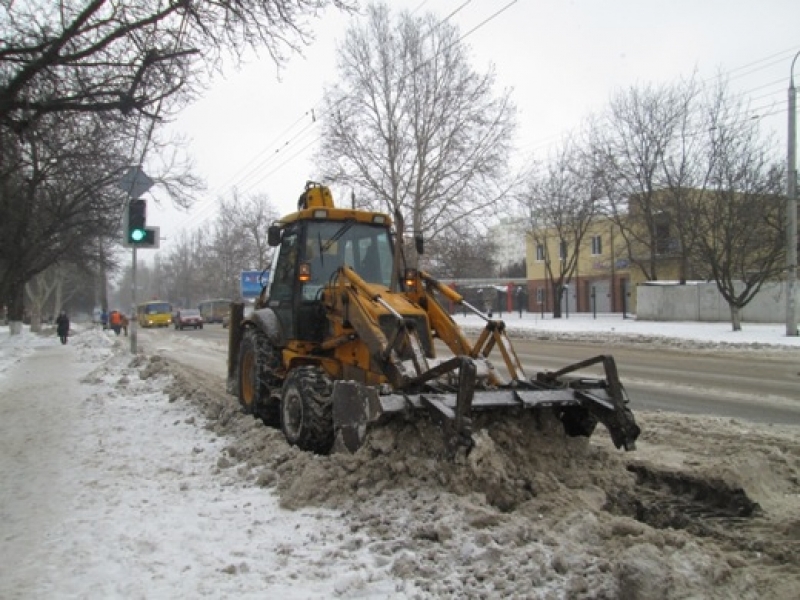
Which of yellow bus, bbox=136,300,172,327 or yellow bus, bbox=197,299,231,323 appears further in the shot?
yellow bus, bbox=197,299,231,323

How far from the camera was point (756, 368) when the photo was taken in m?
14.2

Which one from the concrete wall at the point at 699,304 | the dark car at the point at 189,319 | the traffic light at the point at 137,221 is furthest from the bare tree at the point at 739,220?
the dark car at the point at 189,319

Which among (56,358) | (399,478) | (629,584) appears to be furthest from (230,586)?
(56,358)

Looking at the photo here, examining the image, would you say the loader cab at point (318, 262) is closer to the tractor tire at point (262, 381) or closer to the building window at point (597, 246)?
the tractor tire at point (262, 381)

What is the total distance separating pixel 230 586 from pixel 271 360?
14.0 ft

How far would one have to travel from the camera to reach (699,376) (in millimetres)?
12789

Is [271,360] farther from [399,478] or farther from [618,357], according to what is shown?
[618,357]

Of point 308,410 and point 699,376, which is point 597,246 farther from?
point 308,410

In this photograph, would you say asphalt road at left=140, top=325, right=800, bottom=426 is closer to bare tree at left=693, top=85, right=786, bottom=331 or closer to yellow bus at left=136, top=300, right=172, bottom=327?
bare tree at left=693, top=85, right=786, bottom=331

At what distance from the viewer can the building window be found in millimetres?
51219

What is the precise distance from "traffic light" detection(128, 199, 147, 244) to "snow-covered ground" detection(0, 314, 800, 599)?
28.6ft

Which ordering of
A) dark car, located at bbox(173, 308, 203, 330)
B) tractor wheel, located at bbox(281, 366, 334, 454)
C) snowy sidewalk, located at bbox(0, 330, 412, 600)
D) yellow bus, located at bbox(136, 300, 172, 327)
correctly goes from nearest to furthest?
snowy sidewalk, located at bbox(0, 330, 412, 600) → tractor wheel, located at bbox(281, 366, 334, 454) → dark car, located at bbox(173, 308, 203, 330) → yellow bus, located at bbox(136, 300, 172, 327)

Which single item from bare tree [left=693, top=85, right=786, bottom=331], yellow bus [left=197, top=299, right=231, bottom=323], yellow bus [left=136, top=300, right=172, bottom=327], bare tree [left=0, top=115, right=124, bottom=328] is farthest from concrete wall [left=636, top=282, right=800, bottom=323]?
yellow bus [left=197, top=299, right=231, bottom=323]

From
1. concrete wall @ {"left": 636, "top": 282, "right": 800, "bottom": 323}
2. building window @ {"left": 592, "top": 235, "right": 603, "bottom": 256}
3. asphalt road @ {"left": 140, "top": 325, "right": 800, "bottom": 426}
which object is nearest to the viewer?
asphalt road @ {"left": 140, "top": 325, "right": 800, "bottom": 426}
